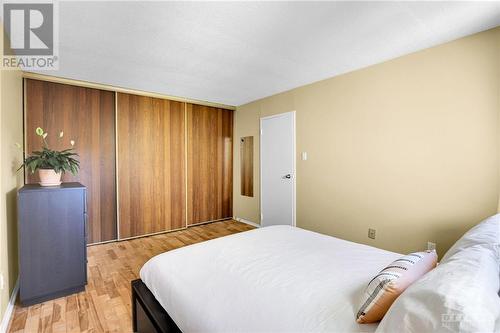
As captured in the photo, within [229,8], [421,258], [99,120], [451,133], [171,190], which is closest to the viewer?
[421,258]

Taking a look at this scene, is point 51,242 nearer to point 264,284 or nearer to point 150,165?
point 150,165

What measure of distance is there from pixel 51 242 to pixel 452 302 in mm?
2763

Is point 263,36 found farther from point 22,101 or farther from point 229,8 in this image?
point 22,101

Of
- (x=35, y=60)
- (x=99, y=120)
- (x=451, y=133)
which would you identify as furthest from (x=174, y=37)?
(x=451, y=133)

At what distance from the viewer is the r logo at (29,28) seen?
1.73 metres

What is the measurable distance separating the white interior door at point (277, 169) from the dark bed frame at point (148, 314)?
2603 millimetres

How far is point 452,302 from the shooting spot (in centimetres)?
63

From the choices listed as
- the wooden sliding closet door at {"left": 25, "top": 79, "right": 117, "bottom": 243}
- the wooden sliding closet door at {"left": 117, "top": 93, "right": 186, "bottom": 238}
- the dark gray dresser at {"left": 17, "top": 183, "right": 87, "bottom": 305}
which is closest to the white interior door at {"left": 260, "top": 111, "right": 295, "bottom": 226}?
the wooden sliding closet door at {"left": 117, "top": 93, "right": 186, "bottom": 238}

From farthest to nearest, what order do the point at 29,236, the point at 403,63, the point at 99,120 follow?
the point at 99,120, the point at 403,63, the point at 29,236

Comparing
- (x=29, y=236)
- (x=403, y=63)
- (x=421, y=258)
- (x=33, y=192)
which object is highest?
(x=403, y=63)

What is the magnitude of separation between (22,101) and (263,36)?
9.82ft

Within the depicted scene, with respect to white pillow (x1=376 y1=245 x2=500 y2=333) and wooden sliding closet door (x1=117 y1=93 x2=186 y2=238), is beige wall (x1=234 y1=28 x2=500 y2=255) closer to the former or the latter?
white pillow (x1=376 y1=245 x2=500 y2=333)

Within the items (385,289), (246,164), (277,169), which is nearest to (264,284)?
(385,289)

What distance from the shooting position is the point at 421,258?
1.11 meters
